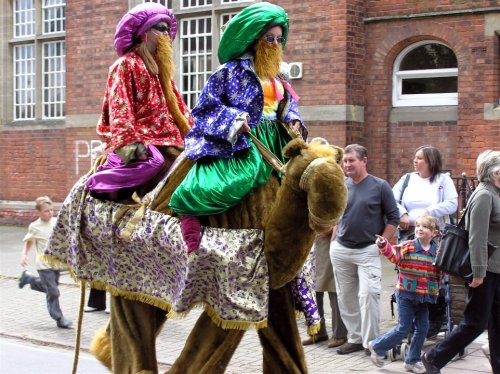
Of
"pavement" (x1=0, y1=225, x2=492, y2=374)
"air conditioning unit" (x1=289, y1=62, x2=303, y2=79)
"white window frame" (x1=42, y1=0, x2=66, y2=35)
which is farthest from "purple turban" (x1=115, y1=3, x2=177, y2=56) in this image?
"white window frame" (x1=42, y1=0, x2=66, y2=35)

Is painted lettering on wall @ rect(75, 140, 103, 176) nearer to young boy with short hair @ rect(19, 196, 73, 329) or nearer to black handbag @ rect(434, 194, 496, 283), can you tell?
young boy with short hair @ rect(19, 196, 73, 329)

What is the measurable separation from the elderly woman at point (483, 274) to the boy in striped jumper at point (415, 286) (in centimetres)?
44

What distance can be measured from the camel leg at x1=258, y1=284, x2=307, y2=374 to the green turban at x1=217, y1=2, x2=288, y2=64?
4.36 feet

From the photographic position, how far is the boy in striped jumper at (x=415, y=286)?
7.20 metres

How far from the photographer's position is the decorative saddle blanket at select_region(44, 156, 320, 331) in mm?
4445

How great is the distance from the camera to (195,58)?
15234 millimetres

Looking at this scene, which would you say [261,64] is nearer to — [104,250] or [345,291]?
[104,250]

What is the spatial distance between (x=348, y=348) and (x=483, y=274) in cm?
181

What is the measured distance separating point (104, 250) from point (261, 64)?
1555mm

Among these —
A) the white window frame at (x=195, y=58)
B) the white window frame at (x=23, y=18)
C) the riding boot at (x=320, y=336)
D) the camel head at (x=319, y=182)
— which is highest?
the white window frame at (x=23, y=18)

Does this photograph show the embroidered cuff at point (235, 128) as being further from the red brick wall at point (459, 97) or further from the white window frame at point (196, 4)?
the white window frame at point (196, 4)

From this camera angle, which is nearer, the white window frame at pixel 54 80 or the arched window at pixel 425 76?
the arched window at pixel 425 76

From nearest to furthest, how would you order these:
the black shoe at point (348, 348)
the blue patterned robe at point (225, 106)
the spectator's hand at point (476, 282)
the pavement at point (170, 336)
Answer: the blue patterned robe at point (225, 106), the spectator's hand at point (476, 282), the pavement at point (170, 336), the black shoe at point (348, 348)

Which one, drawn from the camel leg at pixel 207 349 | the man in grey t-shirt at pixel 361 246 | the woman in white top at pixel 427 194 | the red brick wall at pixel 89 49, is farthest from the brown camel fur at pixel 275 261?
the red brick wall at pixel 89 49
